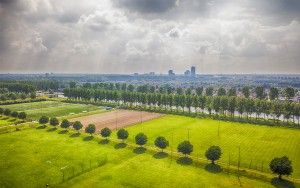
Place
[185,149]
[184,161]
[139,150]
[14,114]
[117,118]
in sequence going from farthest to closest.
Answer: [117,118], [14,114], [139,150], [185,149], [184,161]

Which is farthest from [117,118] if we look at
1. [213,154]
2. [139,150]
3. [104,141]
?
[213,154]

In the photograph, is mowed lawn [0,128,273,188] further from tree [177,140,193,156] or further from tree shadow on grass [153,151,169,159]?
tree [177,140,193,156]

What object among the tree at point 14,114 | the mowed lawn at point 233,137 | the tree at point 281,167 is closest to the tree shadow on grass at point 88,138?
the mowed lawn at point 233,137

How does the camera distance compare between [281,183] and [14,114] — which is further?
[14,114]

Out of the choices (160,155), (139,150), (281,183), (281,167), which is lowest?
(281,183)

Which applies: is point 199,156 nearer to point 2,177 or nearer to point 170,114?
point 2,177

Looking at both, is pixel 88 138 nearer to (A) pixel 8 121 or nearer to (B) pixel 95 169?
(B) pixel 95 169
